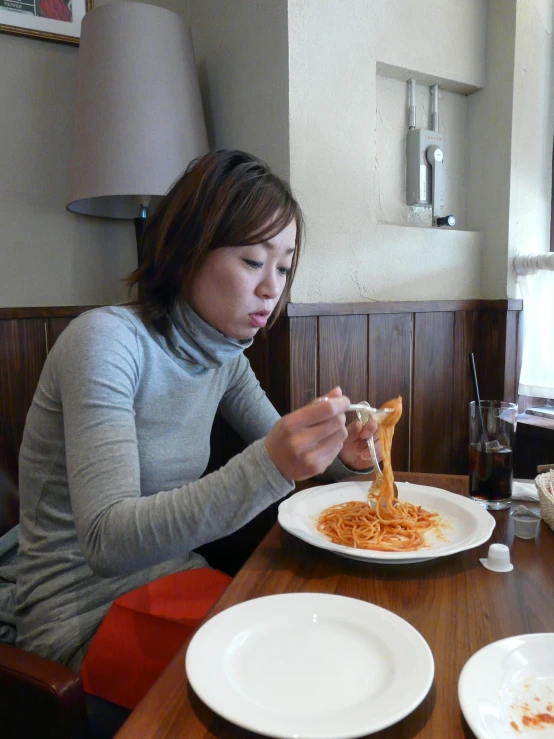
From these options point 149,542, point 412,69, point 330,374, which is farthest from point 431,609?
point 412,69

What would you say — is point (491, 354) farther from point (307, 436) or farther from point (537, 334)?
point (307, 436)

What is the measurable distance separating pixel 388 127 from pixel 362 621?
1.67 metres

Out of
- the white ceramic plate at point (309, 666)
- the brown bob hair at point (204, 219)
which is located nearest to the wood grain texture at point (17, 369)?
the brown bob hair at point (204, 219)

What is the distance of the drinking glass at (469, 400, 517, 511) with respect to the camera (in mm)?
1104

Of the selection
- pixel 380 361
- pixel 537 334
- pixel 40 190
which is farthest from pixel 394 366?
pixel 40 190

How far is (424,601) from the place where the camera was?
766 millimetres

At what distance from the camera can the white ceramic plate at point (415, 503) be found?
2.75ft

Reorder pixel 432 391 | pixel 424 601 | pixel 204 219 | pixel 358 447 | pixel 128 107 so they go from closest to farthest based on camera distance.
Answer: pixel 424 601
pixel 204 219
pixel 358 447
pixel 128 107
pixel 432 391

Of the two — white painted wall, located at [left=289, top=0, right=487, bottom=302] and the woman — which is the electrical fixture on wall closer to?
white painted wall, located at [left=289, top=0, right=487, bottom=302]

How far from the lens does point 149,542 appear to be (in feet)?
2.68

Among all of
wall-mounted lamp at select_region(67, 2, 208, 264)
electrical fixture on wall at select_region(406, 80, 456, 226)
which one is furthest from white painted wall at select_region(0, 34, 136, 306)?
electrical fixture on wall at select_region(406, 80, 456, 226)

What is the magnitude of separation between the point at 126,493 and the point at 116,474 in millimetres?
33

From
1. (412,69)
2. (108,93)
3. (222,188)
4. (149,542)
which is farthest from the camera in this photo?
(412,69)

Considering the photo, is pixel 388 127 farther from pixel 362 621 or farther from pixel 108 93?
pixel 362 621
